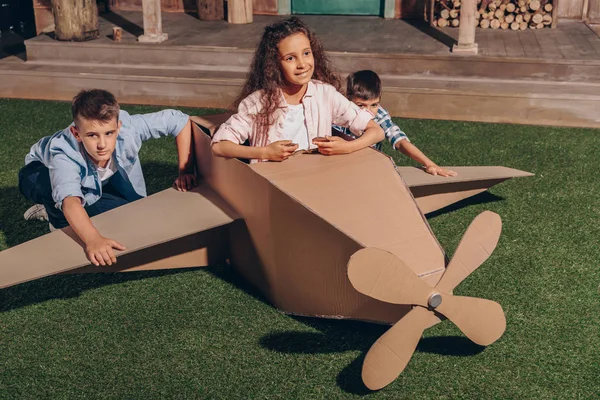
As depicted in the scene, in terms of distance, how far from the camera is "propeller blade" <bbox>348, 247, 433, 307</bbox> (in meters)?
3.00

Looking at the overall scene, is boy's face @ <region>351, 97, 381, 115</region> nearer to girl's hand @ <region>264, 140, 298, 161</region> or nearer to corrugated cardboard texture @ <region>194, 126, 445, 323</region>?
corrugated cardboard texture @ <region>194, 126, 445, 323</region>

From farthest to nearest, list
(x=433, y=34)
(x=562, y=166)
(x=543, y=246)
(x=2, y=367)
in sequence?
(x=433, y=34) < (x=562, y=166) < (x=543, y=246) < (x=2, y=367)

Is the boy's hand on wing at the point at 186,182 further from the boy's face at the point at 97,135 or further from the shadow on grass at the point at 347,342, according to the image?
the shadow on grass at the point at 347,342

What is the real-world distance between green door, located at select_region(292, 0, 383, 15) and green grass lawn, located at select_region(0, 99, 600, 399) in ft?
16.5

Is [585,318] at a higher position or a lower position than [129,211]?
lower

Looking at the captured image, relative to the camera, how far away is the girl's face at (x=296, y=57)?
13.0 feet

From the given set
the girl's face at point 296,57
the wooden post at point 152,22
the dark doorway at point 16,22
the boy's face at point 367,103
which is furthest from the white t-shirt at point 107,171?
the dark doorway at point 16,22

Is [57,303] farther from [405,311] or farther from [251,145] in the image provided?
[405,311]

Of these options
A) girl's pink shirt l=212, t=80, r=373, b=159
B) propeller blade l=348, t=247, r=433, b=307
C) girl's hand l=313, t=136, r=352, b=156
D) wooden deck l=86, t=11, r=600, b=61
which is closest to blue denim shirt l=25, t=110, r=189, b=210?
girl's pink shirt l=212, t=80, r=373, b=159

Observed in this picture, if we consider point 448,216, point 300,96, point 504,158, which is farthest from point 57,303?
point 504,158

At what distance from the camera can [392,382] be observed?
11.1ft

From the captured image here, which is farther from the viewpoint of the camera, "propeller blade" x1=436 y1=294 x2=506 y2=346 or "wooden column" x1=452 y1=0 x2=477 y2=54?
"wooden column" x1=452 y1=0 x2=477 y2=54

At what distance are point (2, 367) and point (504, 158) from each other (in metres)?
4.06

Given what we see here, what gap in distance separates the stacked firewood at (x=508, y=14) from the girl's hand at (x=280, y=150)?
558 centimetres
